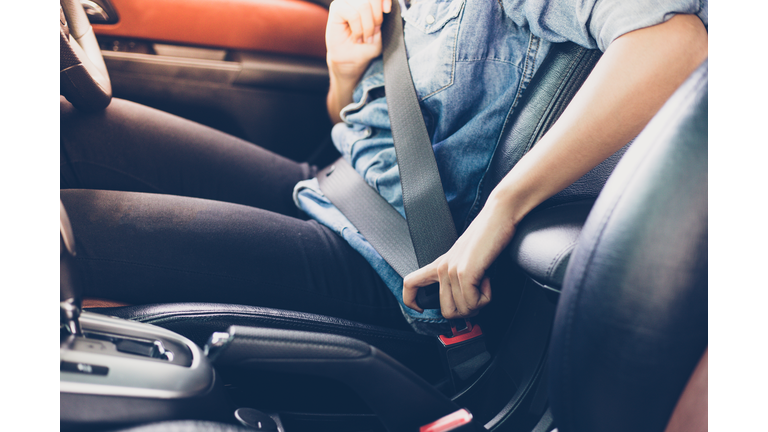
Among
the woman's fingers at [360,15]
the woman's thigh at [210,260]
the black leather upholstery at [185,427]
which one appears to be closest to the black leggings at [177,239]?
the woman's thigh at [210,260]

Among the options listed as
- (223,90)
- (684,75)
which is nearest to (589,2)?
(684,75)

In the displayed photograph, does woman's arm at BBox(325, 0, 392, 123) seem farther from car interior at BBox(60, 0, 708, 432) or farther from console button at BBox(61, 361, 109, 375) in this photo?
console button at BBox(61, 361, 109, 375)

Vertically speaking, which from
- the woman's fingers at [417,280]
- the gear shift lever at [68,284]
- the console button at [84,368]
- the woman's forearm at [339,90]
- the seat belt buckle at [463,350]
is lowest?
the seat belt buckle at [463,350]

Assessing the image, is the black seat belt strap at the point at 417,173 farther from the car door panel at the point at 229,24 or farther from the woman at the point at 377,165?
the car door panel at the point at 229,24

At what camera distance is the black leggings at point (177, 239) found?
62cm

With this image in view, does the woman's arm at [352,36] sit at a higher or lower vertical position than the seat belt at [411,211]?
higher

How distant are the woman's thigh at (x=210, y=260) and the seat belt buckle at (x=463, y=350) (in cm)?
10

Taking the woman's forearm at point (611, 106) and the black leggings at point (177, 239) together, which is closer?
the woman's forearm at point (611, 106)

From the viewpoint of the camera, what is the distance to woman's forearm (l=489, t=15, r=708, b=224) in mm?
462

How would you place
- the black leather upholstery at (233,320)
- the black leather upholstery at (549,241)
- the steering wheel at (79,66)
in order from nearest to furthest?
the black leather upholstery at (549,241) → the black leather upholstery at (233,320) → the steering wheel at (79,66)

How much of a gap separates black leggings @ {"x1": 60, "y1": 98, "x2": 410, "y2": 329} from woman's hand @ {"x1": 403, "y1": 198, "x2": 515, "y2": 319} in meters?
0.13

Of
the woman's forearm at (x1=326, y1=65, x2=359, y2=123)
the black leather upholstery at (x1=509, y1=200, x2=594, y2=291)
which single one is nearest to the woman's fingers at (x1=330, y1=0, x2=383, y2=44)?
the woman's forearm at (x1=326, y1=65, x2=359, y2=123)
